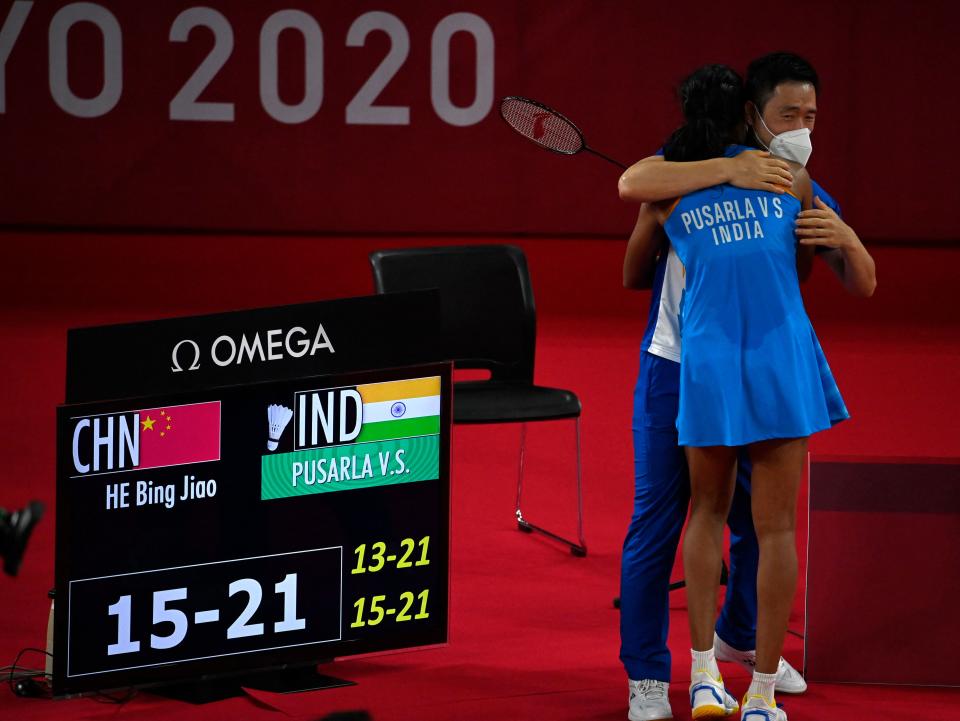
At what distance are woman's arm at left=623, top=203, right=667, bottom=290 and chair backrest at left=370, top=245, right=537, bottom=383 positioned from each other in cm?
176

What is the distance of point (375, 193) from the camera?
360 inches

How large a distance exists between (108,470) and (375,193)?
6126 millimetres

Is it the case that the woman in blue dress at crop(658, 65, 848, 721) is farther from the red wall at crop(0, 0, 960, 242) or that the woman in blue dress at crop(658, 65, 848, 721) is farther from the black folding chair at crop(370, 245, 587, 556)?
the red wall at crop(0, 0, 960, 242)

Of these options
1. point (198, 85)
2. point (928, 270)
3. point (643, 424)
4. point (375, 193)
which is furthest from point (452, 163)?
point (643, 424)

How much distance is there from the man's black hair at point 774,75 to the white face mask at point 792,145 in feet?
0.19

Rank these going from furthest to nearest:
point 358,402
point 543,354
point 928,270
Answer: point 928,270, point 543,354, point 358,402

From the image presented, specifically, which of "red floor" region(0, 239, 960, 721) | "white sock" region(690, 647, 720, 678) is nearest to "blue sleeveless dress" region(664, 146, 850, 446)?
"white sock" region(690, 647, 720, 678)

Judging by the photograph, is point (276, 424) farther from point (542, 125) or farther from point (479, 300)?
point (479, 300)

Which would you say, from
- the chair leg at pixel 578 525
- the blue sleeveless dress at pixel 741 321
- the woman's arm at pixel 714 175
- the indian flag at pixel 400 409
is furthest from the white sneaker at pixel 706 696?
the chair leg at pixel 578 525

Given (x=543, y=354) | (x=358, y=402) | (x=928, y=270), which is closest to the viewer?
(x=358, y=402)

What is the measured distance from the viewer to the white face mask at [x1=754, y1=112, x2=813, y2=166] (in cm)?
321

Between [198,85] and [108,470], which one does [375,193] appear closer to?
[198,85]

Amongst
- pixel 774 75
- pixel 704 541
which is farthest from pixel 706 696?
pixel 774 75

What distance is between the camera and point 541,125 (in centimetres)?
413
